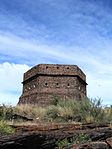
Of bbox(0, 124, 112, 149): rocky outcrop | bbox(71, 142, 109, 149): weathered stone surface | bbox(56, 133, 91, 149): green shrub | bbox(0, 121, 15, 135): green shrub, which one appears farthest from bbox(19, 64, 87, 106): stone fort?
bbox(71, 142, 109, 149): weathered stone surface

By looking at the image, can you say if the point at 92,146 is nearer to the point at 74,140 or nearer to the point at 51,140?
the point at 74,140

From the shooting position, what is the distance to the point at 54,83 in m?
32.8

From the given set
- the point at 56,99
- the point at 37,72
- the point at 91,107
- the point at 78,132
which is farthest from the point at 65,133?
the point at 37,72

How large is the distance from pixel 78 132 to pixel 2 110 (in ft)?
22.1

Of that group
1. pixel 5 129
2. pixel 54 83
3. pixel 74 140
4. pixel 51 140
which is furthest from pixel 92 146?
pixel 54 83

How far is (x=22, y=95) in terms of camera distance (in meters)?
35.5

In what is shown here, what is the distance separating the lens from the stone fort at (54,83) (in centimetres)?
3209

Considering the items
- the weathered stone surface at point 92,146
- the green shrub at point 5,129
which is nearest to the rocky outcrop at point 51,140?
the weathered stone surface at point 92,146

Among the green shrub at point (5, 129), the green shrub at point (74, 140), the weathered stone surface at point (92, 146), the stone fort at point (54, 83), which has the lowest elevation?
A: the weathered stone surface at point (92, 146)

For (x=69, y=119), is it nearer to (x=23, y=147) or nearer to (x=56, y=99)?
(x=23, y=147)

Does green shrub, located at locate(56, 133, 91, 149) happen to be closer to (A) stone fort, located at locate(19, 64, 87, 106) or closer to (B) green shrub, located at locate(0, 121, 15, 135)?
(B) green shrub, located at locate(0, 121, 15, 135)

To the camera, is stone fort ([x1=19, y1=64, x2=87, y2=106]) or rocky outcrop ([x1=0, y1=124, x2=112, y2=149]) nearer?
rocky outcrop ([x1=0, y1=124, x2=112, y2=149])

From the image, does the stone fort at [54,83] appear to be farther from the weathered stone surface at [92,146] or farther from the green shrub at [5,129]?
the weathered stone surface at [92,146]

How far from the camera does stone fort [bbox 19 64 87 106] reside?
3209cm
